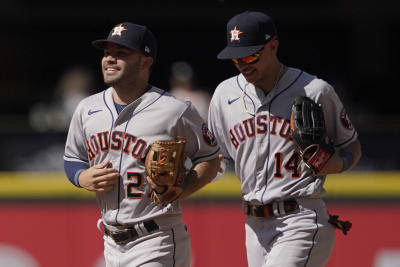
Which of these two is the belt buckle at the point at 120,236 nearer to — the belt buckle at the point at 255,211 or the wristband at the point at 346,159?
the belt buckle at the point at 255,211

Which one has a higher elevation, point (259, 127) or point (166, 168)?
point (259, 127)

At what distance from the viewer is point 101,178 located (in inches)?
179

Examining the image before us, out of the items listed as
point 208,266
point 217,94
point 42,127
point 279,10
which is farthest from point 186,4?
point 217,94

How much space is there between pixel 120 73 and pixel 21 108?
8.75 m

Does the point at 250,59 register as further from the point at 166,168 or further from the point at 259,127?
the point at 166,168

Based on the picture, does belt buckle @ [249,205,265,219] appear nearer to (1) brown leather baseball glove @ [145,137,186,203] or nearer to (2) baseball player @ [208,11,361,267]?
(2) baseball player @ [208,11,361,267]

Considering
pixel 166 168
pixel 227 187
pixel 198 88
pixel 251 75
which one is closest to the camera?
pixel 166 168

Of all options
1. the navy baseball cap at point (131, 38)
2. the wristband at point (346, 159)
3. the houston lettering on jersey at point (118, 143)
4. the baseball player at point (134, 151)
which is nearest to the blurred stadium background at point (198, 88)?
the wristband at point (346, 159)

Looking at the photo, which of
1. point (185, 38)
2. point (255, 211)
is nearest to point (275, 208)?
point (255, 211)

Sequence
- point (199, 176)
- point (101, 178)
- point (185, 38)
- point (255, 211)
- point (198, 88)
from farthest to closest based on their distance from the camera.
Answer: point (185, 38) < point (198, 88) < point (255, 211) < point (199, 176) < point (101, 178)

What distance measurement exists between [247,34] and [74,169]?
1.31 meters

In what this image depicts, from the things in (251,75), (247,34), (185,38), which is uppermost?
(247,34)

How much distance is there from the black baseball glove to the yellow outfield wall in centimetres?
262

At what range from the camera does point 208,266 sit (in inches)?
289
